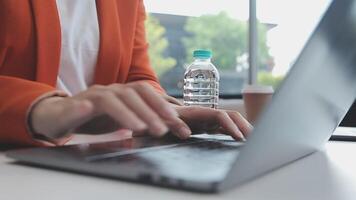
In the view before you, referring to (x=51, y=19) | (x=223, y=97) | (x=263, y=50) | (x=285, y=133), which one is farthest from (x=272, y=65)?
(x=285, y=133)

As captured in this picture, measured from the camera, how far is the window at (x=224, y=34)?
2.23m

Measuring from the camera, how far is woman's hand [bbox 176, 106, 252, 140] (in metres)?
0.79

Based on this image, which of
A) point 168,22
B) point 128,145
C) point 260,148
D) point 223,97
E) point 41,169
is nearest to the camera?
point 260,148

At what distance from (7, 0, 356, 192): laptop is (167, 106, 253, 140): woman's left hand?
0.35 ft

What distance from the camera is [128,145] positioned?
0.68 metres

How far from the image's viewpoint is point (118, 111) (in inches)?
20.9

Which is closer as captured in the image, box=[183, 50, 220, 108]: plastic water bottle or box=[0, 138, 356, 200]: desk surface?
box=[0, 138, 356, 200]: desk surface

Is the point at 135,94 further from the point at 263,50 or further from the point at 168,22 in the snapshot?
the point at 168,22

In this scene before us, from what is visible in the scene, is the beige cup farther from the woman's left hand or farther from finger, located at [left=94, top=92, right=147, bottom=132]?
finger, located at [left=94, top=92, right=147, bottom=132]

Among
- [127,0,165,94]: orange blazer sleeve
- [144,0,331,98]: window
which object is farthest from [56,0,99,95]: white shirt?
[144,0,331,98]: window

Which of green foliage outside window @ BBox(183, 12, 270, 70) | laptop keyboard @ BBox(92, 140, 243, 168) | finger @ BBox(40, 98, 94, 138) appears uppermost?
finger @ BBox(40, 98, 94, 138)

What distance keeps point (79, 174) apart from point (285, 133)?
227 millimetres

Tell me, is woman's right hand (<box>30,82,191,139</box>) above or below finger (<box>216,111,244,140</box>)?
above

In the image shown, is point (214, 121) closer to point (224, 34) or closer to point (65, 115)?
point (65, 115)
